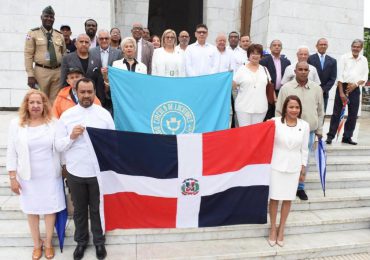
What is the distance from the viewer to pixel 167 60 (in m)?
5.20

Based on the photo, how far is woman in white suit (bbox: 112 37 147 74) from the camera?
461 cm

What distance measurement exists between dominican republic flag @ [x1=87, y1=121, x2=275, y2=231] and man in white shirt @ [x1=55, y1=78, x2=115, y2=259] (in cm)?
21

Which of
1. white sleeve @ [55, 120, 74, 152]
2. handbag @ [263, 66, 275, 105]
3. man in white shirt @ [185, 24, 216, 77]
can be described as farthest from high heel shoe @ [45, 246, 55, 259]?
handbag @ [263, 66, 275, 105]

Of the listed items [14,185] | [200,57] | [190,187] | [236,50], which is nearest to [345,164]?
[236,50]

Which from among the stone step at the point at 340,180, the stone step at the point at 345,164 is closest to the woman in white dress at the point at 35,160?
the stone step at the point at 340,180

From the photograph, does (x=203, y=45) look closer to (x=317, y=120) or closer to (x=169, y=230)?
(x=317, y=120)

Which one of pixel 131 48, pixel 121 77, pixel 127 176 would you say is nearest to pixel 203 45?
pixel 131 48

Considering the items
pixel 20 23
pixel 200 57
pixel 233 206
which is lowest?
pixel 233 206

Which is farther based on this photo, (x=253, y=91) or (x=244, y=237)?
(x=253, y=91)

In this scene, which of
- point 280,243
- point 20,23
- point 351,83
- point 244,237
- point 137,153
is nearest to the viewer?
point 137,153

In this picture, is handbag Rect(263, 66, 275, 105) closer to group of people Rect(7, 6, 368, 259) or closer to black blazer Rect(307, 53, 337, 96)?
group of people Rect(7, 6, 368, 259)

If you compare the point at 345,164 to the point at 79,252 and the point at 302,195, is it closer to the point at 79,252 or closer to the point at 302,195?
the point at 302,195

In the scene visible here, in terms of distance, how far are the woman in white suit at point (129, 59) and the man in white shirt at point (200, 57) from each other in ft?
3.60

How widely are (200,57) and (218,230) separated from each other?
2996 millimetres
